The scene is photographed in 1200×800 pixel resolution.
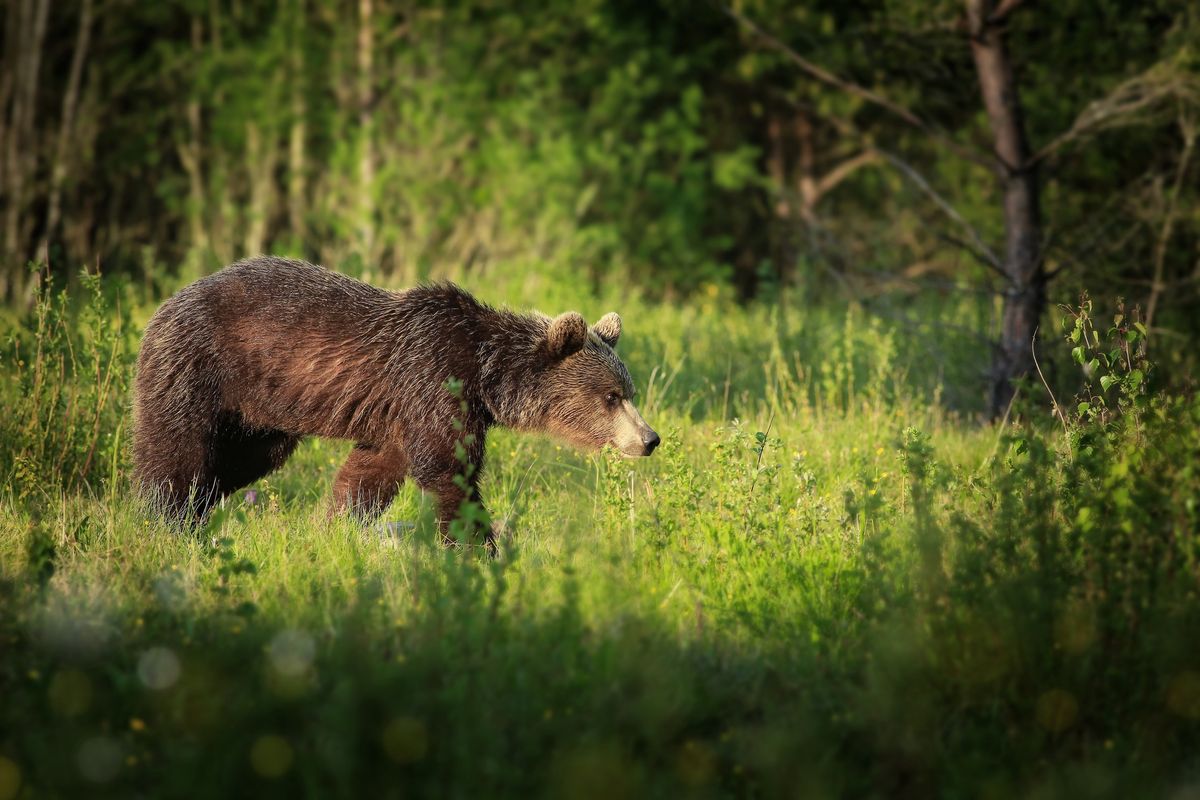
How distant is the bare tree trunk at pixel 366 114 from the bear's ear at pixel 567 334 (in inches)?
362

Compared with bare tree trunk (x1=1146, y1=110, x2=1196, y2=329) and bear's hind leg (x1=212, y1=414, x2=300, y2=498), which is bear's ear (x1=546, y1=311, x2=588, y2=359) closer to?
bear's hind leg (x1=212, y1=414, x2=300, y2=498)

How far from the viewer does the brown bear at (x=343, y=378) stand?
653cm

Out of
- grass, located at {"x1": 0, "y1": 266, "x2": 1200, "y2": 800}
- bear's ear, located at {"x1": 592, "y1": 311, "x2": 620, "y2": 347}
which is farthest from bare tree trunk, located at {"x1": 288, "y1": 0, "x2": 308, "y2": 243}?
grass, located at {"x1": 0, "y1": 266, "x2": 1200, "y2": 800}

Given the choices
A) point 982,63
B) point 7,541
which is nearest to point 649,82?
point 982,63

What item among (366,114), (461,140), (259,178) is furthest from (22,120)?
(461,140)

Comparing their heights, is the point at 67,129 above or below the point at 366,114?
below

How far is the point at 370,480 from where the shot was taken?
6961mm

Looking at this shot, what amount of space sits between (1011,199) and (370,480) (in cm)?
512

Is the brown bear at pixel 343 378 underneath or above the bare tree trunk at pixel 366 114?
underneath

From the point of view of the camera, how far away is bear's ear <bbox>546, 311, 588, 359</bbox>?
664cm

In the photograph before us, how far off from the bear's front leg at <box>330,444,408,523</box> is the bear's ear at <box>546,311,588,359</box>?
97 centimetres

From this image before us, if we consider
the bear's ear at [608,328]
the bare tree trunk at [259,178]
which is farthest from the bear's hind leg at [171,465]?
the bare tree trunk at [259,178]

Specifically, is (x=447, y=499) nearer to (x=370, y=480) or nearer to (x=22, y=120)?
(x=370, y=480)

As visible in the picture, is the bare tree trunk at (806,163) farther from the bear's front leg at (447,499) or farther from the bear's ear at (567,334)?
the bear's front leg at (447,499)
